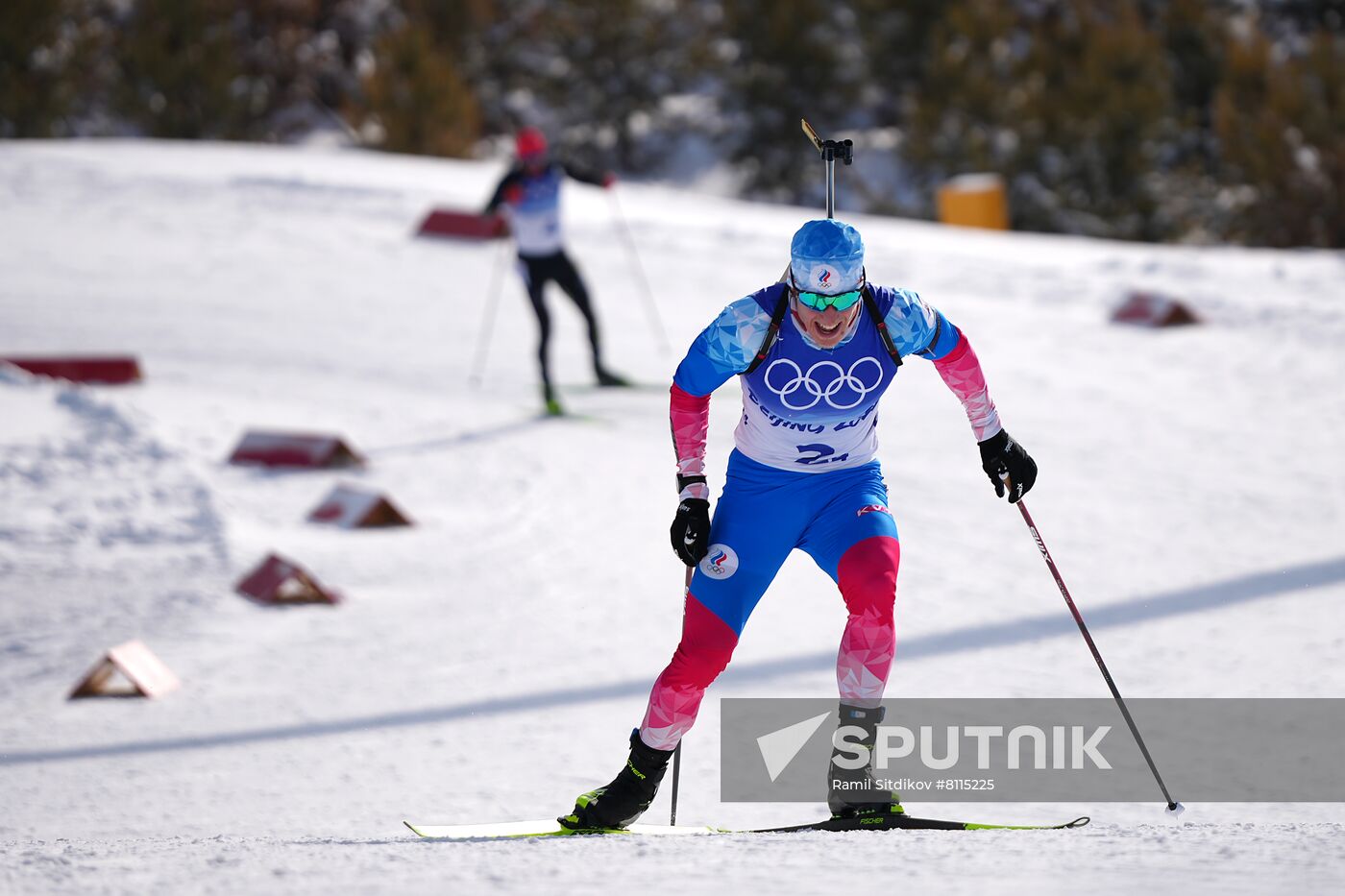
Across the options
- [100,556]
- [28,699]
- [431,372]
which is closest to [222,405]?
[431,372]

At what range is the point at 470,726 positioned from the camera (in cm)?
584

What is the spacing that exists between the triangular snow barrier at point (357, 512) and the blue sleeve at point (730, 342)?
4440 millimetres

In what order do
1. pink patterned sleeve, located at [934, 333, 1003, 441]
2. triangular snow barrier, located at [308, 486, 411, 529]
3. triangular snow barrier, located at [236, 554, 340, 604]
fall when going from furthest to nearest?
triangular snow barrier, located at [308, 486, 411, 529], triangular snow barrier, located at [236, 554, 340, 604], pink patterned sleeve, located at [934, 333, 1003, 441]

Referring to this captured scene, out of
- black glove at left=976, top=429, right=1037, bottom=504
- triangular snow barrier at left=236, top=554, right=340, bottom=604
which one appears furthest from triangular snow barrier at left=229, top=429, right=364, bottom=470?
black glove at left=976, top=429, right=1037, bottom=504

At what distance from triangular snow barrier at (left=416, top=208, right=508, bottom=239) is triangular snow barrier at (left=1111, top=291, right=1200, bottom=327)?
5.93 m

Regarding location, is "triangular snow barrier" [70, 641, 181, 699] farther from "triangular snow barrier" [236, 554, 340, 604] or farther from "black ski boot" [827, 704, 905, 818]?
"black ski boot" [827, 704, 905, 818]

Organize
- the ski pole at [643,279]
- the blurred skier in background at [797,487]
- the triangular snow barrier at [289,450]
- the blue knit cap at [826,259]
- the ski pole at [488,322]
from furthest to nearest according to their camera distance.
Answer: the ski pole at [643,279]
the ski pole at [488,322]
the triangular snow barrier at [289,450]
the blurred skier in background at [797,487]
the blue knit cap at [826,259]

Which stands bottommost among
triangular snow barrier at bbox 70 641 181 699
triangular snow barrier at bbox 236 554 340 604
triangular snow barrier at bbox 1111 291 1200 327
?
triangular snow barrier at bbox 70 641 181 699

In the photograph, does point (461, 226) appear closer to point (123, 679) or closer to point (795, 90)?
point (123, 679)

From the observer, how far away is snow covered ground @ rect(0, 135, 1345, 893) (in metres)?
3.93

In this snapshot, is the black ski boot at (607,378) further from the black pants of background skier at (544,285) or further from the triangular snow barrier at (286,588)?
the triangular snow barrier at (286,588)

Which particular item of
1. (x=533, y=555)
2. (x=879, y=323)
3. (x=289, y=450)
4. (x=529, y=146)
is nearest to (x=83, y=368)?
(x=289, y=450)

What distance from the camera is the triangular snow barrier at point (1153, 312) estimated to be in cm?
1195

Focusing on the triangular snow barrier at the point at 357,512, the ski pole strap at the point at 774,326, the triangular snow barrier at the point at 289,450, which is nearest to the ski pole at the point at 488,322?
the triangular snow barrier at the point at 289,450
